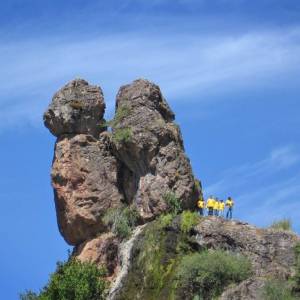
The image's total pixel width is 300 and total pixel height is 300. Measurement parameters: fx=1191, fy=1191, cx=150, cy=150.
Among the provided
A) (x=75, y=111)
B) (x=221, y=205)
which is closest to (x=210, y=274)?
(x=221, y=205)

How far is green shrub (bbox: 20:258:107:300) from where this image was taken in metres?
54.7

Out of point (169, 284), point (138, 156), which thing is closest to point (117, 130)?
point (138, 156)

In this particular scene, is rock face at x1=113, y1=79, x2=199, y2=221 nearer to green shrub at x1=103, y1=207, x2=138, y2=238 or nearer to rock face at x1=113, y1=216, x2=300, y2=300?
green shrub at x1=103, y1=207, x2=138, y2=238

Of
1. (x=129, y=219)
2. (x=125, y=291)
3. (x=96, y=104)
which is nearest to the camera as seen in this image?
(x=125, y=291)

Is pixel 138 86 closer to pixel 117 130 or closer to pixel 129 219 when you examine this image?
pixel 117 130

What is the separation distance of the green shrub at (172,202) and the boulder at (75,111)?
6945mm

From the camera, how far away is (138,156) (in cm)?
5891

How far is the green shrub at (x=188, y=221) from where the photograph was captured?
54.2 m

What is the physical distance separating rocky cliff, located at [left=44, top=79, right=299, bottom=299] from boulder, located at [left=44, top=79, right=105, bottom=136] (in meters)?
0.05

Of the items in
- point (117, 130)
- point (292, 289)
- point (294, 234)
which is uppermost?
point (117, 130)

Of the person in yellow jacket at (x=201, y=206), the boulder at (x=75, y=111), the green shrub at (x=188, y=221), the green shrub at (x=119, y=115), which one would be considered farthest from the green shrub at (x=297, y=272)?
the boulder at (x=75, y=111)

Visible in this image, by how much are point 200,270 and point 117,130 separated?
36.7 feet

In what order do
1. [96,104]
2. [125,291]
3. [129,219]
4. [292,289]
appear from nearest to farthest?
[292,289] → [125,291] → [129,219] → [96,104]

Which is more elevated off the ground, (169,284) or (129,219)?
(129,219)
